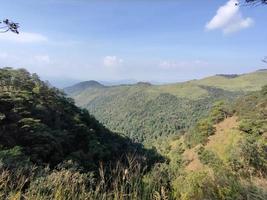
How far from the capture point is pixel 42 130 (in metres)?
40.4

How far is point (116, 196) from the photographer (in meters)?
3.26

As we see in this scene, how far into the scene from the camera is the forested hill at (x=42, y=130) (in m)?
36.4

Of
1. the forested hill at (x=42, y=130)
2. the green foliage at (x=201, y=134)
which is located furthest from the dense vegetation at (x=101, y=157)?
the green foliage at (x=201, y=134)

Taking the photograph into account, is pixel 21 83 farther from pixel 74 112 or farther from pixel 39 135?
pixel 39 135

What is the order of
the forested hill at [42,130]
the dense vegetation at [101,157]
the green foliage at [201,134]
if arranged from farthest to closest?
the green foliage at [201,134] → the forested hill at [42,130] → the dense vegetation at [101,157]

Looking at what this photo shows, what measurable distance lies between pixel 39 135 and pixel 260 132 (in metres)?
42.5

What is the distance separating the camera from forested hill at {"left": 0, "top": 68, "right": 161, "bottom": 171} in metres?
36.4

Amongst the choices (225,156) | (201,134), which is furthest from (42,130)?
(201,134)

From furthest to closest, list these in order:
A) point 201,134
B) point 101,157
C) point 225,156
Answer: point 201,134
point 225,156
point 101,157

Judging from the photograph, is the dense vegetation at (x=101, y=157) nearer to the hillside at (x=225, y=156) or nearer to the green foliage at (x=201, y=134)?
the hillside at (x=225, y=156)

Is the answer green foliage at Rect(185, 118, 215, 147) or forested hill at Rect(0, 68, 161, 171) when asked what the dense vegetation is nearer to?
forested hill at Rect(0, 68, 161, 171)

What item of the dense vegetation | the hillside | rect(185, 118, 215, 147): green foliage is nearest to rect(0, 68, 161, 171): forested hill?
the dense vegetation

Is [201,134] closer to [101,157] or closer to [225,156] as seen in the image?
[225,156]

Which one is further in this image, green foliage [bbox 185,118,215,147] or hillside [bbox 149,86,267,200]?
green foliage [bbox 185,118,215,147]
